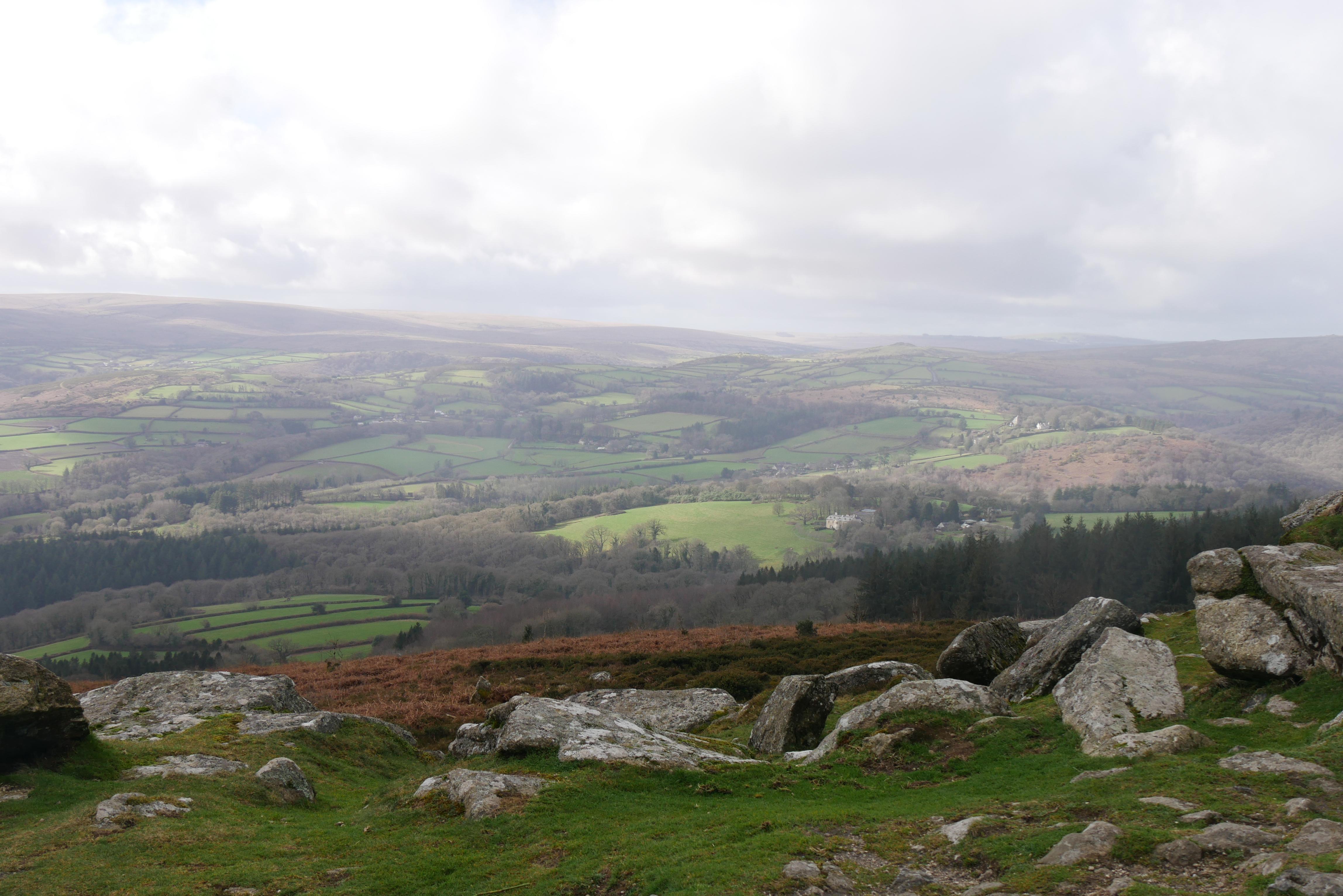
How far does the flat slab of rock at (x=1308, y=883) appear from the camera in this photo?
7629 mm

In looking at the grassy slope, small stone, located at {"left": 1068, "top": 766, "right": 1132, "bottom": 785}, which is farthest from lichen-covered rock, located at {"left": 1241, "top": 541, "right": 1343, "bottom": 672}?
small stone, located at {"left": 1068, "top": 766, "right": 1132, "bottom": 785}

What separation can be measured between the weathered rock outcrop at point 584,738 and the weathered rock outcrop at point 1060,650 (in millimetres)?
9992

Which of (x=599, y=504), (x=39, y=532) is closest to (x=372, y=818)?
(x=599, y=504)

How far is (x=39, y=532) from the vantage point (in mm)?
151875

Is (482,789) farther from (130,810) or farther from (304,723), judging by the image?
(304,723)

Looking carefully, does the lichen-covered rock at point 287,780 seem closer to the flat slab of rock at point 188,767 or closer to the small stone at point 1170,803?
the flat slab of rock at point 188,767

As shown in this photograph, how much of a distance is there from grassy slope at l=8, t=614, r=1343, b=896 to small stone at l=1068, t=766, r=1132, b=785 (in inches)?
10.9

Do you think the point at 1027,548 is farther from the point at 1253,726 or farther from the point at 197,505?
the point at 197,505

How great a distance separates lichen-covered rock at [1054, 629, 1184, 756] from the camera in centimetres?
1636

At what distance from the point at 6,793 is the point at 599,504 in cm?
15675

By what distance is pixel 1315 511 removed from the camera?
82.8 ft

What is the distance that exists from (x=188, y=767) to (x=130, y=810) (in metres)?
4.42

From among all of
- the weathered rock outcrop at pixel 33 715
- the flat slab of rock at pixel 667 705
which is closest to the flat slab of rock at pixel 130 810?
the weathered rock outcrop at pixel 33 715

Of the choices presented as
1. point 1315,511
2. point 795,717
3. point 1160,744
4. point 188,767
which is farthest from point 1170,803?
point 188,767
